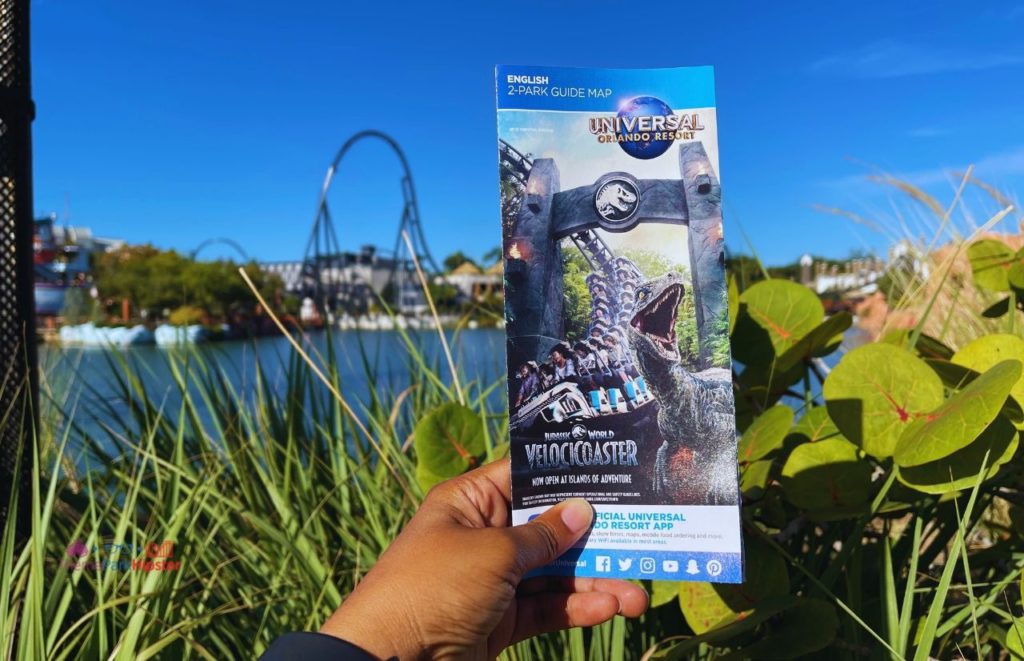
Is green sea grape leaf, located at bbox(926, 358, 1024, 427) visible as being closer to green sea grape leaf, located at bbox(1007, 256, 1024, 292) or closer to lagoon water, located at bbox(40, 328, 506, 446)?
green sea grape leaf, located at bbox(1007, 256, 1024, 292)

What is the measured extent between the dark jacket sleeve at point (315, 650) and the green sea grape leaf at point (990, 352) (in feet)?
1.93

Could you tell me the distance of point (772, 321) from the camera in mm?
694

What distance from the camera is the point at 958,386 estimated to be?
0.63 m

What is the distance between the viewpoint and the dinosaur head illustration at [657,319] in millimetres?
511

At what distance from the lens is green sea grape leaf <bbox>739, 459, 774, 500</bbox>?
1.88 feet

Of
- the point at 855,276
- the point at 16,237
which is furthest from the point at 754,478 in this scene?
the point at 855,276

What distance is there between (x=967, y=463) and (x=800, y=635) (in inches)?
7.8

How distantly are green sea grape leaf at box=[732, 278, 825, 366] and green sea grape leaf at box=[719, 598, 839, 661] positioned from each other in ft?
0.78

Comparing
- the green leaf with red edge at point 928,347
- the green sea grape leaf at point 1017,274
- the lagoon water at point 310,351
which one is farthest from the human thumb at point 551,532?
the lagoon water at point 310,351

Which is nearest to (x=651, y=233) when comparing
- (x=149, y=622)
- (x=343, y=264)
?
(x=149, y=622)

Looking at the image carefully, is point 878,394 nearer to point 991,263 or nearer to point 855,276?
point 991,263

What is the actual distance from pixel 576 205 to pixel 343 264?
1645 millimetres

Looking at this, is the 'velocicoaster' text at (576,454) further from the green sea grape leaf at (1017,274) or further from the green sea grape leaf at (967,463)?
the green sea grape leaf at (1017,274)

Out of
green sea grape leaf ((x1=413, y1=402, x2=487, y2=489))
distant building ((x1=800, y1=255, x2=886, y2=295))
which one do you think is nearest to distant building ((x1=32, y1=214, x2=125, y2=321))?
green sea grape leaf ((x1=413, y1=402, x2=487, y2=489))
